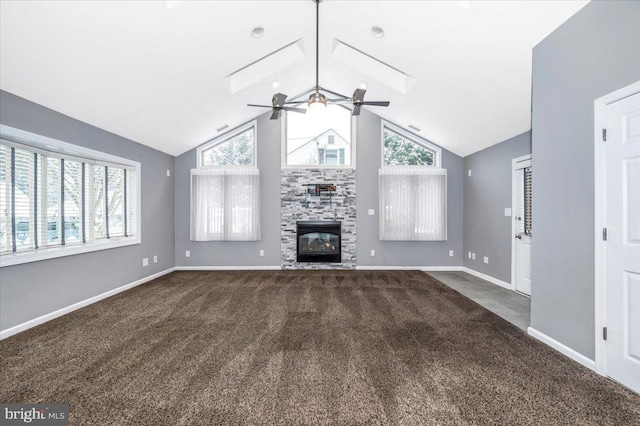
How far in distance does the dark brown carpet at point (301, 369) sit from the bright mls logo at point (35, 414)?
0.20 feet

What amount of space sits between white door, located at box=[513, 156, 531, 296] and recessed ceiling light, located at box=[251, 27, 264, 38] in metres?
4.21

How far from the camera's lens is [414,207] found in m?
5.84

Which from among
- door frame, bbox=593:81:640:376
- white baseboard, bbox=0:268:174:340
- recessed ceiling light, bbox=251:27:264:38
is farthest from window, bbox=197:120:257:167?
door frame, bbox=593:81:640:376

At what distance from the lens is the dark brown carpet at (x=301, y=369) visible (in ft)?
5.59

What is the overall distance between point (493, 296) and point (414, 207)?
227cm

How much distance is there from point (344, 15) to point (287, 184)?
330 cm

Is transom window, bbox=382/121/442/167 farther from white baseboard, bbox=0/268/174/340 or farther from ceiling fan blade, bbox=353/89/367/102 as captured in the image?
white baseboard, bbox=0/268/174/340

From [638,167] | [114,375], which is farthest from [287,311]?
[638,167]

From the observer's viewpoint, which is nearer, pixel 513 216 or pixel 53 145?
pixel 53 145

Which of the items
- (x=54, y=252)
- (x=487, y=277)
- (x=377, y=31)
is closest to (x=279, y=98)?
(x=377, y=31)

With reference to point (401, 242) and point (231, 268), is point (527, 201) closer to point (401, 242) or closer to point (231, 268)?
point (401, 242)

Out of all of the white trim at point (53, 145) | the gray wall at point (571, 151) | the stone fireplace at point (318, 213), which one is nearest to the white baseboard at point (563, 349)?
the gray wall at point (571, 151)

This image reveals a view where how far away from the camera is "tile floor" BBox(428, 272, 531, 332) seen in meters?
3.35

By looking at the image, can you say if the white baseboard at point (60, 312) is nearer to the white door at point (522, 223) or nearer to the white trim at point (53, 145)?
the white trim at point (53, 145)
